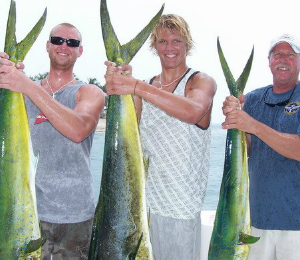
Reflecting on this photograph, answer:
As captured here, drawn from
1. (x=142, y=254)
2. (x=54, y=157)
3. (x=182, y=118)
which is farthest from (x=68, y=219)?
(x=182, y=118)

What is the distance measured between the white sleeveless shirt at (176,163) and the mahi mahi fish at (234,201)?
0.76ft

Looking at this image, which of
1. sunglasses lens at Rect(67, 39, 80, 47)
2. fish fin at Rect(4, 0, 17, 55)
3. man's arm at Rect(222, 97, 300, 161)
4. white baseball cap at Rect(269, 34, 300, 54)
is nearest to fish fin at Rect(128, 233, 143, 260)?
man's arm at Rect(222, 97, 300, 161)

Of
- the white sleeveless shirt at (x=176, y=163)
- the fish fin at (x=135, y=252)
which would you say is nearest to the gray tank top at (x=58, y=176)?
the white sleeveless shirt at (x=176, y=163)

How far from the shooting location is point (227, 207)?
251 cm

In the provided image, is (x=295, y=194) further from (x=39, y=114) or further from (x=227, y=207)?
(x=39, y=114)

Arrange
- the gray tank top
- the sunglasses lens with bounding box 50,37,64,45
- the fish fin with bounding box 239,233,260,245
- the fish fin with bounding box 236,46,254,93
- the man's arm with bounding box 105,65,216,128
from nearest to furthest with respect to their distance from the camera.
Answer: the man's arm with bounding box 105,65,216,128 → the fish fin with bounding box 239,233,260,245 → the fish fin with bounding box 236,46,254,93 → the gray tank top → the sunglasses lens with bounding box 50,37,64,45

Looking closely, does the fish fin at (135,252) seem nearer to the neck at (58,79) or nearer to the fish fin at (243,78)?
the fish fin at (243,78)

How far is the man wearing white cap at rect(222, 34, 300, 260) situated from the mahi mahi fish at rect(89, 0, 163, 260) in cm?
87

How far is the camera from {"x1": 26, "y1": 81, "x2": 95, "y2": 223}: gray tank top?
106 inches

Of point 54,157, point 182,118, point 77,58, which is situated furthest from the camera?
point 77,58

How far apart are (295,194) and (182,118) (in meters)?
0.91

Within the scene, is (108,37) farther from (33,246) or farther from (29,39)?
(33,246)

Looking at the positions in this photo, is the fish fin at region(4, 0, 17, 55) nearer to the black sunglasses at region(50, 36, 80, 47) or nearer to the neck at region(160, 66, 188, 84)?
the black sunglasses at region(50, 36, 80, 47)

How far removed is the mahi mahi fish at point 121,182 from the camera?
2.15 metres
